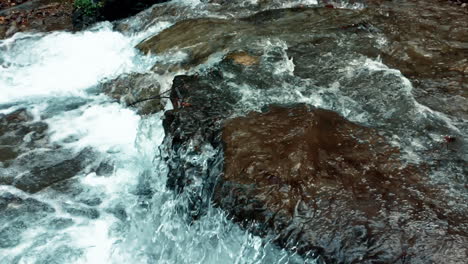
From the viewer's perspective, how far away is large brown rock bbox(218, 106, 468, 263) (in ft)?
11.1

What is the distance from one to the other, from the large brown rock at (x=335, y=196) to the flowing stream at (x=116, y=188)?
0.26m

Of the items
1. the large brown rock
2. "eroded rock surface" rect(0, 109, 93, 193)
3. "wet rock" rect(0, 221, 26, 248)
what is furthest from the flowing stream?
the large brown rock

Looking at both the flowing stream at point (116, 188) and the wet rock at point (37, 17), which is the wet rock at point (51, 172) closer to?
the flowing stream at point (116, 188)

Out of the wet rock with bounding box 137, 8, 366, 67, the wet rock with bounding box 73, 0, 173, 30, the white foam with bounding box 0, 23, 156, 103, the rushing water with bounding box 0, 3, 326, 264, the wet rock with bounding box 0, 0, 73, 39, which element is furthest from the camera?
the wet rock with bounding box 0, 0, 73, 39

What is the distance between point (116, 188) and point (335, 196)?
10.1 ft

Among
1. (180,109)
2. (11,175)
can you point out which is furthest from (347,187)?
(11,175)

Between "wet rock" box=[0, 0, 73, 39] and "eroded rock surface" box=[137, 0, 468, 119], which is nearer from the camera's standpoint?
"eroded rock surface" box=[137, 0, 468, 119]

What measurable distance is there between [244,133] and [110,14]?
6.72 m

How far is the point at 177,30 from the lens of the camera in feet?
26.8

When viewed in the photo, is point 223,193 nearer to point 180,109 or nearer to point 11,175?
point 180,109

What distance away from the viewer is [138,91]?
23.2 feet

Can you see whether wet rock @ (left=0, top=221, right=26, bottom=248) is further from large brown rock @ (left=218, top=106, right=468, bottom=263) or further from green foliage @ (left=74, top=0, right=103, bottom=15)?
green foliage @ (left=74, top=0, right=103, bottom=15)

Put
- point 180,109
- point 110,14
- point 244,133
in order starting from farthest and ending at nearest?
point 110,14, point 180,109, point 244,133

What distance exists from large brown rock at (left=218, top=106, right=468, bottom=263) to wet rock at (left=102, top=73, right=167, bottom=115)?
91.8 inches
